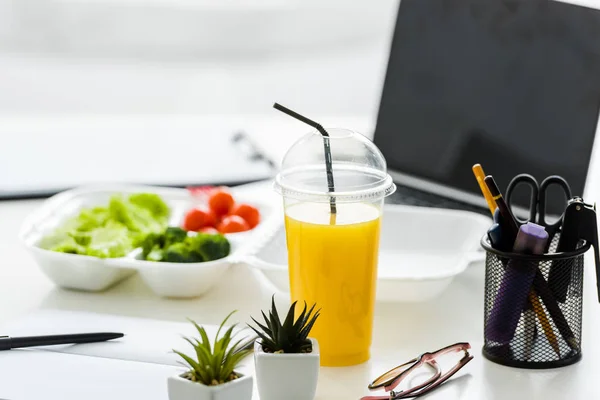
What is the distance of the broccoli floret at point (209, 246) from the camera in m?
1.19

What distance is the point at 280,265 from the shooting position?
3.82ft

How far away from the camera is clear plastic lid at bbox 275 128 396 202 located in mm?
1006

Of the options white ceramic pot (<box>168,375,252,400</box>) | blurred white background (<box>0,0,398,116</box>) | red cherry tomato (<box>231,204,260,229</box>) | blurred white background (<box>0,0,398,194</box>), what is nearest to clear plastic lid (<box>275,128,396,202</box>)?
white ceramic pot (<box>168,375,252,400</box>)

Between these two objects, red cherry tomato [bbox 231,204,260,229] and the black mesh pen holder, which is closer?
the black mesh pen holder

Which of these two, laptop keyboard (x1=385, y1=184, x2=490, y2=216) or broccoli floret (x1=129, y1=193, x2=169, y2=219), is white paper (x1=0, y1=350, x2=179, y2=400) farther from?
laptop keyboard (x1=385, y1=184, x2=490, y2=216)

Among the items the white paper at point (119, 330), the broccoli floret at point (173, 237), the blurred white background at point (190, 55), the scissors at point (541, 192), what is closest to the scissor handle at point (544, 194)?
the scissors at point (541, 192)

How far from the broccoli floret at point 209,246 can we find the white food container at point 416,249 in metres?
0.05

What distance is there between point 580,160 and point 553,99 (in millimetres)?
103

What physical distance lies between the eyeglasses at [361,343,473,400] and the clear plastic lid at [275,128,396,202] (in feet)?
0.60

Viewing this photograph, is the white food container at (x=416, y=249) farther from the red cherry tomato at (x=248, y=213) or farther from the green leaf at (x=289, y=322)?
the green leaf at (x=289, y=322)

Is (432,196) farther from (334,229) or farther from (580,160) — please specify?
(334,229)

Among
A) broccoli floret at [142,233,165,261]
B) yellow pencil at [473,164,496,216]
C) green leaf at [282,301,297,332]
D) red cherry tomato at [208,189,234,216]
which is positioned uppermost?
yellow pencil at [473,164,496,216]

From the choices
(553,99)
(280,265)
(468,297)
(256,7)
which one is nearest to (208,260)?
(280,265)

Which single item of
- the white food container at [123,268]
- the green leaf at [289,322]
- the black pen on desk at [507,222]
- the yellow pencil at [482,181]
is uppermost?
the yellow pencil at [482,181]
